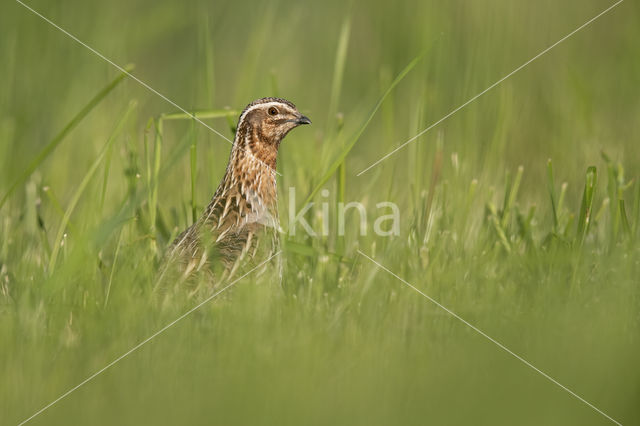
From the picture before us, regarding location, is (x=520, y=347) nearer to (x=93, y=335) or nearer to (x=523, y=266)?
(x=523, y=266)

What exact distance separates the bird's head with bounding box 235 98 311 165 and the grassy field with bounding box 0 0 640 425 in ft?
0.66

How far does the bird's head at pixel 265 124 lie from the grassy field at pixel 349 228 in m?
0.20

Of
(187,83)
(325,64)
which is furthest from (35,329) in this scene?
(325,64)

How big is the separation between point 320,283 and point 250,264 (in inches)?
18.2

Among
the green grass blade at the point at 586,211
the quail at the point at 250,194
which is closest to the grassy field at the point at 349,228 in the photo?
the green grass blade at the point at 586,211

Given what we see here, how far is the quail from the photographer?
4.23 meters

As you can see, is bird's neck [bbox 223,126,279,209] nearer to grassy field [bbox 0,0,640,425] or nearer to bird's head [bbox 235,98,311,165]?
bird's head [bbox 235,98,311,165]

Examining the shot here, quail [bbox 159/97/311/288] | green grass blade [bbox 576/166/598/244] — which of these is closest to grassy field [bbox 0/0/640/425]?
green grass blade [bbox 576/166/598/244]

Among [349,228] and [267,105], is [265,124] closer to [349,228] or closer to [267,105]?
[267,105]

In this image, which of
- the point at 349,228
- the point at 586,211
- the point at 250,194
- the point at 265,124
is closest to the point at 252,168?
the point at 250,194

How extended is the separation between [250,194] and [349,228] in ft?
2.60

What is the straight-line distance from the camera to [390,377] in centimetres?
286

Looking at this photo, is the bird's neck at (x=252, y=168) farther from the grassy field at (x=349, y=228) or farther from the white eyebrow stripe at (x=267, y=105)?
the grassy field at (x=349, y=228)

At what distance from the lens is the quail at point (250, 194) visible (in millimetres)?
4234
